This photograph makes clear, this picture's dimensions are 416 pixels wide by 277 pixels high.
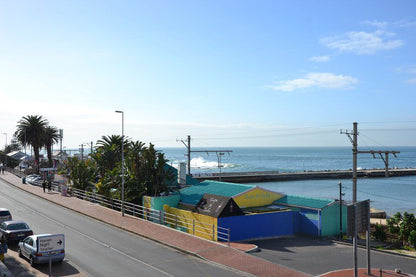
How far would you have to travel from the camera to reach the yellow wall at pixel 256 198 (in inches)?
1106

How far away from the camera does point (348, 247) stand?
854 inches

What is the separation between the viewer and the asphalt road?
1772cm

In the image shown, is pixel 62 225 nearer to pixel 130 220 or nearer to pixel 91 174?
pixel 130 220

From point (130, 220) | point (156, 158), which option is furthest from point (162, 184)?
point (130, 220)

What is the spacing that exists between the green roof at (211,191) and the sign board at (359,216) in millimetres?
12789

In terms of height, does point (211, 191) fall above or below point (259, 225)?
above

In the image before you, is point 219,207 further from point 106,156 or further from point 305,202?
point 106,156

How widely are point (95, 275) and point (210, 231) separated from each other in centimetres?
889

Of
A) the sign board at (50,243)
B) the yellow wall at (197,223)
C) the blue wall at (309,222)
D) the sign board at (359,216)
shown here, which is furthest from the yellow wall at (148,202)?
the sign board at (359,216)

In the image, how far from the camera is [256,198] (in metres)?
28.8

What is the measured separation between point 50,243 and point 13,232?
546 centimetres

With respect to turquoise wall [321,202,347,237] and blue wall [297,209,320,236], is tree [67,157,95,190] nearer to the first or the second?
blue wall [297,209,320,236]

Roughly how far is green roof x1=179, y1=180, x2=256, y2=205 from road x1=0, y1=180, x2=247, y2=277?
691 centimetres

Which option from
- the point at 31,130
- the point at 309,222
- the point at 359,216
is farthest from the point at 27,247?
the point at 31,130
